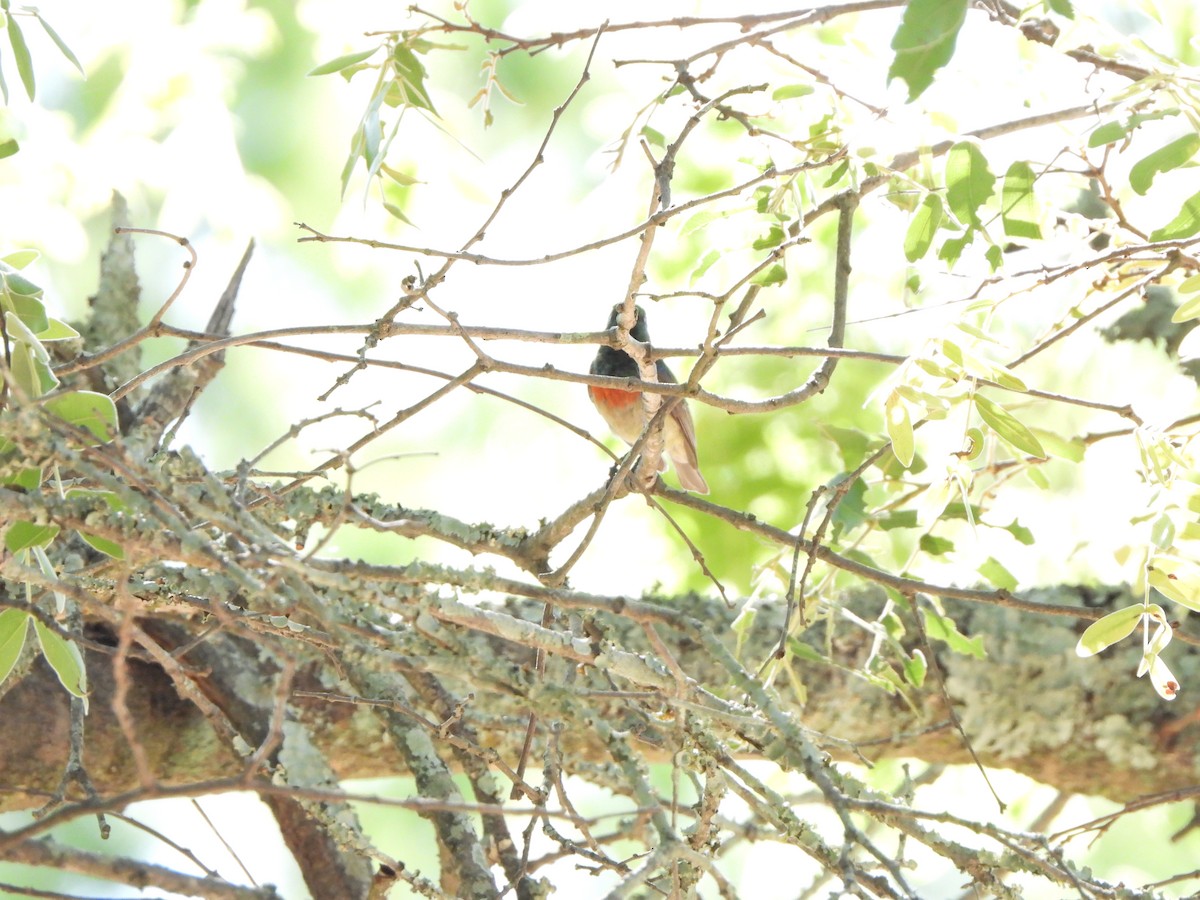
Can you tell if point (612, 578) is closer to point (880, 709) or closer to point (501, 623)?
point (880, 709)

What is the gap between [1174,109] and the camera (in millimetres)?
1705

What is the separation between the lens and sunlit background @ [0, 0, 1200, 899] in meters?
3.44

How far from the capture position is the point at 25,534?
1.62 meters

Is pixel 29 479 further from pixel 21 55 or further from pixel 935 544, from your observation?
pixel 935 544

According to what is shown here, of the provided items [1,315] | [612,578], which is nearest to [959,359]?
[1,315]

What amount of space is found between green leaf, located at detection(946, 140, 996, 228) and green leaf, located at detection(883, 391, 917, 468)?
308 mm

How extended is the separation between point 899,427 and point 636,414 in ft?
10.5

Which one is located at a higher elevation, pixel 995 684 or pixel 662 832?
pixel 995 684

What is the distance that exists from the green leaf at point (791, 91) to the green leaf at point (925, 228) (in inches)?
11.3

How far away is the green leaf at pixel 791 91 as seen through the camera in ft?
6.83

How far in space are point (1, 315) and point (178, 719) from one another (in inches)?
54.6

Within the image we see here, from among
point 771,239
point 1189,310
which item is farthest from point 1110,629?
point 771,239

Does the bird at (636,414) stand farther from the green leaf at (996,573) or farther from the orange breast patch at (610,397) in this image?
the green leaf at (996,573)

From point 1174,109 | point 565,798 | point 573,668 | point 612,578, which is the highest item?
point 612,578
